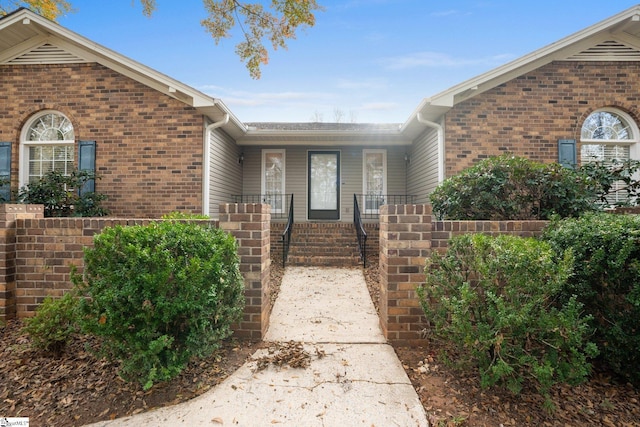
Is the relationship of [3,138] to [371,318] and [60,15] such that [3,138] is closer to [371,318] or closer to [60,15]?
[60,15]

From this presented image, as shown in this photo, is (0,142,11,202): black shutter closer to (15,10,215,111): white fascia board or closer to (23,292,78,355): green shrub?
(15,10,215,111): white fascia board

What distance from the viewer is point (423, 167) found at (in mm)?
7887

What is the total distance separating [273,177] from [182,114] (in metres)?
3.73

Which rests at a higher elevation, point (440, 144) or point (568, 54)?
point (568, 54)

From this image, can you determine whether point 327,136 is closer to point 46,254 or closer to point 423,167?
point 423,167

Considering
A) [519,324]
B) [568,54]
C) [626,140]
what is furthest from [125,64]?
[626,140]

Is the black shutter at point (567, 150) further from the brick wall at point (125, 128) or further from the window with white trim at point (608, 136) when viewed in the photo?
the brick wall at point (125, 128)

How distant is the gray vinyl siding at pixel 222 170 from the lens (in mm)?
7172

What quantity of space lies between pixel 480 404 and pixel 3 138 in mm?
9677

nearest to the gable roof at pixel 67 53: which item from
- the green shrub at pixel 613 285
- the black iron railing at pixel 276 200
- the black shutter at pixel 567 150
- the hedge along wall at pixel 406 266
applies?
the black iron railing at pixel 276 200

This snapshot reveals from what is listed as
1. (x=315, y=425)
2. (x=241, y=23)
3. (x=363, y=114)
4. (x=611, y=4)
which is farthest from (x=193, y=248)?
(x=363, y=114)

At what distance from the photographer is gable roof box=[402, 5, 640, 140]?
620 centimetres

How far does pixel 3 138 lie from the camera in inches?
266

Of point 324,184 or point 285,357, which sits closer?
point 285,357
